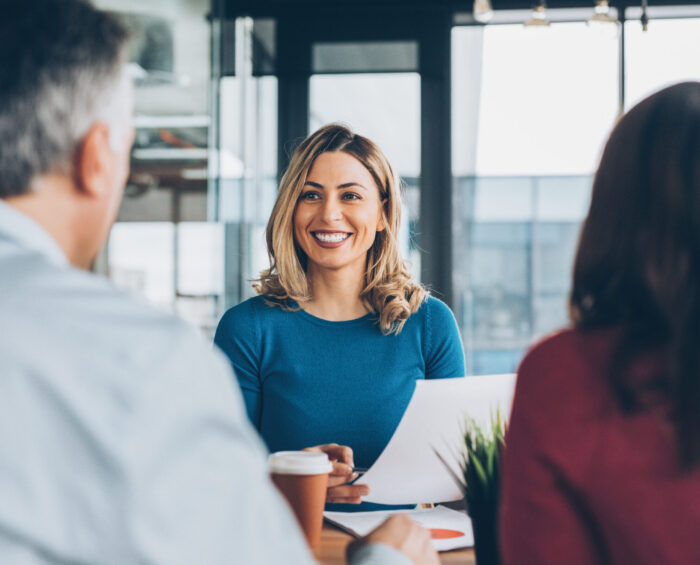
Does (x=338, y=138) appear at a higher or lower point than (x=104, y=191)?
higher

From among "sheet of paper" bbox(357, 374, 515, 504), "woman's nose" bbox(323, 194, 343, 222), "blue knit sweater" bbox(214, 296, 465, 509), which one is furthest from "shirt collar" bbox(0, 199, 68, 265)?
"woman's nose" bbox(323, 194, 343, 222)

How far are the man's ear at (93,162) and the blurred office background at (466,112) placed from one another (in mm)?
3003

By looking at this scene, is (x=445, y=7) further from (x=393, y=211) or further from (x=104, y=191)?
(x=104, y=191)

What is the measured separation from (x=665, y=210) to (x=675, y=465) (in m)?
0.26

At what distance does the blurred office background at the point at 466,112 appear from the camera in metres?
3.92

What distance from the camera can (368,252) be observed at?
2.13m

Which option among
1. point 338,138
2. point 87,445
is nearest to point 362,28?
point 338,138

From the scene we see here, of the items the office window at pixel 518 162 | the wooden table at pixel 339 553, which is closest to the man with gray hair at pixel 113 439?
the wooden table at pixel 339 553

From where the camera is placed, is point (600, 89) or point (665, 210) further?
point (600, 89)

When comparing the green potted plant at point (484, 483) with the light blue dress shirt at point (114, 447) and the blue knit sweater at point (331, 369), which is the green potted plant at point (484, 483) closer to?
the light blue dress shirt at point (114, 447)

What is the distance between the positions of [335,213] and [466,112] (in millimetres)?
2266

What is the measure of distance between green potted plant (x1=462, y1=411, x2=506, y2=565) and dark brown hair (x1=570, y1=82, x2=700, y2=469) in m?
0.22

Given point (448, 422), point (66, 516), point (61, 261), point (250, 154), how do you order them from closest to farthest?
point (66, 516), point (61, 261), point (448, 422), point (250, 154)

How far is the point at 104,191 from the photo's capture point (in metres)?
0.75
